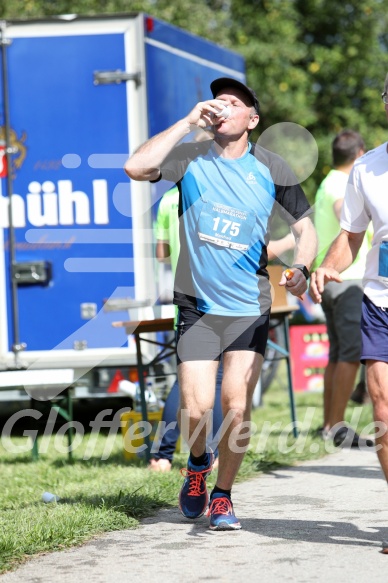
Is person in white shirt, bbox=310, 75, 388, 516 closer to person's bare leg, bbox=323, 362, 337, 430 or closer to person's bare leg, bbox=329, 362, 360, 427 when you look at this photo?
person's bare leg, bbox=329, 362, 360, 427

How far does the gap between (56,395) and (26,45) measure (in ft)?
9.78

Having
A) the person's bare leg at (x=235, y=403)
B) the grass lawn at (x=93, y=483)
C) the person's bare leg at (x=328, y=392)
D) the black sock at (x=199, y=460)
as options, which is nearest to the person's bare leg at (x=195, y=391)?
the person's bare leg at (x=235, y=403)

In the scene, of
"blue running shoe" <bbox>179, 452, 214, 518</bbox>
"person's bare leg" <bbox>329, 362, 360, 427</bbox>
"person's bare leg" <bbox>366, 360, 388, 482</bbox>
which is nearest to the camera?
"person's bare leg" <bbox>366, 360, 388, 482</bbox>

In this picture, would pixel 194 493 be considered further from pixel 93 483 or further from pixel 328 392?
pixel 328 392

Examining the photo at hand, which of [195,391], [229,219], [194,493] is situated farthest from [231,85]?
[194,493]

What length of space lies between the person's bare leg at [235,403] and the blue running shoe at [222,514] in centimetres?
7

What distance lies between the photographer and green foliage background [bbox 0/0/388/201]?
24.4 metres

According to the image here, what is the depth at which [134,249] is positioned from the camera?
31.0 feet

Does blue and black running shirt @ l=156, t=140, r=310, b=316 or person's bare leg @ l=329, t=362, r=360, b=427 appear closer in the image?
blue and black running shirt @ l=156, t=140, r=310, b=316

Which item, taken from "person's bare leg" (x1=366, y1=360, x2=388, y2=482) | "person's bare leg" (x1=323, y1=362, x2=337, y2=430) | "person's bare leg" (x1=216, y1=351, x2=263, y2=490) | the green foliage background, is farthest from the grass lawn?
the green foliage background

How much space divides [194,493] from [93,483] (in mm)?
1610

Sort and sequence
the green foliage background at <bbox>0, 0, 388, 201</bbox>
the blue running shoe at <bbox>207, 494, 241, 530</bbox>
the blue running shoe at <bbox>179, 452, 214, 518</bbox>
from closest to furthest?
the blue running shoe at <bbox>207, 494, 241, 530</bbox> → the blue running shoe at <bbox>179, 452, 214, 518</bbox> → the green foliage background at <bbox>0, 0, 388, 201</bbox>

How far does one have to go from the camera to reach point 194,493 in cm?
555

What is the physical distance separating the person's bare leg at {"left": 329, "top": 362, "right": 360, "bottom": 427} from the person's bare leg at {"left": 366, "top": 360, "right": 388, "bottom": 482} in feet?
11.7
